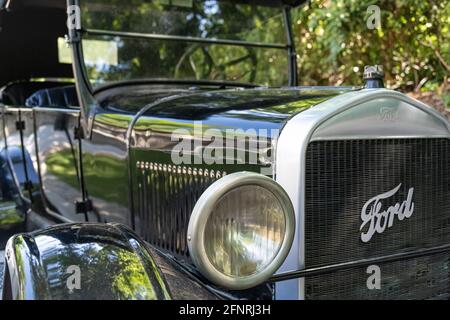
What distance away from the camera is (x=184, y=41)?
3.22 m

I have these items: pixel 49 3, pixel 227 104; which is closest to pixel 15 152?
pixel 49 3

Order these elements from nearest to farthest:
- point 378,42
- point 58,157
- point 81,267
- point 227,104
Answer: point 81,267 → point 227,104 → point 58,157 → point 378,42

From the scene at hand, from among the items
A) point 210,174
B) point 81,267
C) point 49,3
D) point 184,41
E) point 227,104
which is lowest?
point 81,267

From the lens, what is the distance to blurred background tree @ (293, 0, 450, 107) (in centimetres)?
705

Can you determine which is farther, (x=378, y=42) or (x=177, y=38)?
(x=378, y=42)

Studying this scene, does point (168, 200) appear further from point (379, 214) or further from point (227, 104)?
point (379, 214)

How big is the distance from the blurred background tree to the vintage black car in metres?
3.54

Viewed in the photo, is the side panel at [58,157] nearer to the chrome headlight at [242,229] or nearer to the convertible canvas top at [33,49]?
the convertible canvas top at [33,49]

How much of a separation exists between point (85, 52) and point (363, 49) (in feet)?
20.4

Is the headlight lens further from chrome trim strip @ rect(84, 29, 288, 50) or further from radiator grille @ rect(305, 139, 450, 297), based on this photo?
chrome trim strip @ rect(84, 29, 288, 50)

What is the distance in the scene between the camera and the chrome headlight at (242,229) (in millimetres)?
1553

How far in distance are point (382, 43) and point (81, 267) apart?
7551 millimetres

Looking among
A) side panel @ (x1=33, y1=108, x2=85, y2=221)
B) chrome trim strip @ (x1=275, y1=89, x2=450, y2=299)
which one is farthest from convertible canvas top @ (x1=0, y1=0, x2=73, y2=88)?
chrome trim strip @ (x1=275, y1=89, x2=450, y2=299)

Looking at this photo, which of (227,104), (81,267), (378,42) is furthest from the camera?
(378,42)
